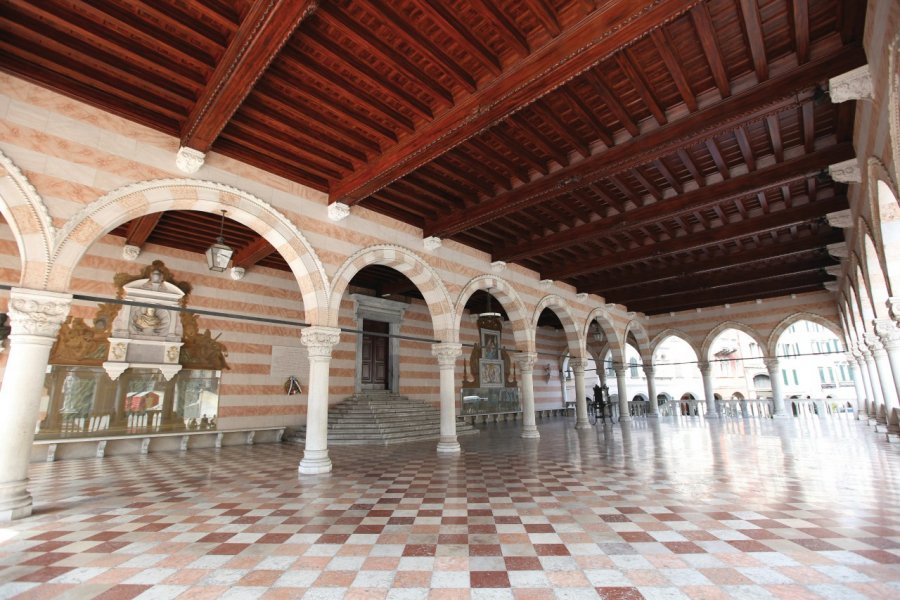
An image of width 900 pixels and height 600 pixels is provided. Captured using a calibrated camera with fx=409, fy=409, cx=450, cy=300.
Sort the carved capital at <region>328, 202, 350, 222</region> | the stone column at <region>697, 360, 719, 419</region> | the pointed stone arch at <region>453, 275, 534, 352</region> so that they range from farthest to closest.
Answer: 1. the stone column at <region>697, 360, 719, 419</region>
2. the pointed stone arch at <region>453, 275, 534, 352</region>
3. the carved capital at <region>328, 202, 350, 222</region>

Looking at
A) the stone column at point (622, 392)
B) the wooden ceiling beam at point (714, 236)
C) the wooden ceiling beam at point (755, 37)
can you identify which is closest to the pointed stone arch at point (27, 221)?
the wooden ceiling beam at point (755, 37)

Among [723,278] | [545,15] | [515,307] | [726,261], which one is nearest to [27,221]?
[545,15]

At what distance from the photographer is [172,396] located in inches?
376

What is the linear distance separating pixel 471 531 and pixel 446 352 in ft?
17.7

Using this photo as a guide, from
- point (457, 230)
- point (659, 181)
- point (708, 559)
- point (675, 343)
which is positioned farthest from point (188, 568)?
point (675, 343)

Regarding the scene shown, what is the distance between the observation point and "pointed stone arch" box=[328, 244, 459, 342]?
25.5 feet

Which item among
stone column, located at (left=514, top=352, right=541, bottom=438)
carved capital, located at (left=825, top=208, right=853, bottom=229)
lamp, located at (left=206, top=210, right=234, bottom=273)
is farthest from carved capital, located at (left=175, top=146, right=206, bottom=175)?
carved capital, located at (left=825, top=208, right=853, bottom=229)

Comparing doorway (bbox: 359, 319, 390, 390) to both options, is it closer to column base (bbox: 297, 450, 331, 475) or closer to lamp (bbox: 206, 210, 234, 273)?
column base (bbox: 297, 450, 331, 475)

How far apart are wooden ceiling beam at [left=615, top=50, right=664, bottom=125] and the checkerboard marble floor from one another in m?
4.77

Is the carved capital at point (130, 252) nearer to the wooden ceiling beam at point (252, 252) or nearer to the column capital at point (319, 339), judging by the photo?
the wooden ceiling beam at point (252, 252)

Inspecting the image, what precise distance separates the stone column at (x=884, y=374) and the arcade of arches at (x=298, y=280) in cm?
4

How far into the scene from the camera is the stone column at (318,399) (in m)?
6.67

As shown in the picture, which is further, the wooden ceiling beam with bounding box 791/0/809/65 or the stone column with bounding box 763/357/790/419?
the stone column with bounding box 763/357/790/419

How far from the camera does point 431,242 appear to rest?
9.05 m
